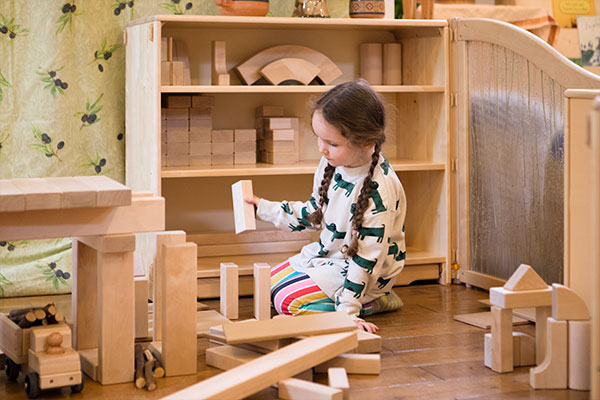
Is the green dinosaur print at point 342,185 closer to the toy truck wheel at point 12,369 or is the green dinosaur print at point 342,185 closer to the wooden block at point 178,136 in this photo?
the wooden block at point 178,136

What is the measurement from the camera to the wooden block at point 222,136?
2.76 metres

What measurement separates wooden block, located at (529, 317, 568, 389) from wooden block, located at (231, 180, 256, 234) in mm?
890

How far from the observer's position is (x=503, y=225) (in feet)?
8.52

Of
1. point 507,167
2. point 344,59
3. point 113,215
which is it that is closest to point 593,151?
point 113,215

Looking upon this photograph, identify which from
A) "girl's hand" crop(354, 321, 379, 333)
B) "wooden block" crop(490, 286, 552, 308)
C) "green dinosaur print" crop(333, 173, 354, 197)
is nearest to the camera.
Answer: "wooden block" crop(490, 286, 552, 308)

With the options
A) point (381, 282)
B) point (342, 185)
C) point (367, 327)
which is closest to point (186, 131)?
point (342, 185)

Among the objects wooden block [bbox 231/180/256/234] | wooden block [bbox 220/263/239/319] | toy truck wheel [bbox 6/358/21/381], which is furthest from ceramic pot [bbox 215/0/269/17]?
toy truck wheel [bbox 6/358/21/381]

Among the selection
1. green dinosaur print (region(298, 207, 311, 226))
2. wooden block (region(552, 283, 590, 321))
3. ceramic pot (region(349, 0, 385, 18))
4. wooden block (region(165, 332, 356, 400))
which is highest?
ceramic pot (region(349, 0, 385, 18))

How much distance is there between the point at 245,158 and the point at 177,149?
0.23 m

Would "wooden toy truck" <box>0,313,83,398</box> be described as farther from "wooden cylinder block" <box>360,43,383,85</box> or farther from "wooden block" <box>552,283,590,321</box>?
"wooden cylinder block" <box>360,43,383,85</box>

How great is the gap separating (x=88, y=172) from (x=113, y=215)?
1107 mm

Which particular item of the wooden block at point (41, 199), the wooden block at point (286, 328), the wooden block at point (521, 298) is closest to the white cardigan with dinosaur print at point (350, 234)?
the wooden block at point (286, 328)

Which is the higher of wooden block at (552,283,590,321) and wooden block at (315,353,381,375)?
wooden block at (552,283,590,321)

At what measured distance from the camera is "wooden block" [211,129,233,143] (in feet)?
9.07
